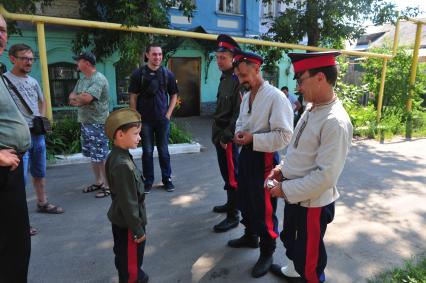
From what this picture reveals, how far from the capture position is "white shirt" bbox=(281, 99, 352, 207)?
74.4 inches

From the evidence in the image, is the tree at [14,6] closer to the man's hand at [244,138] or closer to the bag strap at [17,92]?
the bag strap at [17,92]

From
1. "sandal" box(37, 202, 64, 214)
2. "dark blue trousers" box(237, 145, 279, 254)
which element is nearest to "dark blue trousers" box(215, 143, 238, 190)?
"dark blue trousers" box(237, 145, 279, 254)

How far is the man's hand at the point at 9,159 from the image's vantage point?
6.16 ft

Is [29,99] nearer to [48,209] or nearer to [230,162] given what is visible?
[48,209]

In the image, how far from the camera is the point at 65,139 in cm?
624

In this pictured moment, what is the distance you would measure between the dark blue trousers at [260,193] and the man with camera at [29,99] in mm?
1972

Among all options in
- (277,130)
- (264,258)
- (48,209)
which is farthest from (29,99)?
(264,258)

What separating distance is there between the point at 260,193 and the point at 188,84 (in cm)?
984

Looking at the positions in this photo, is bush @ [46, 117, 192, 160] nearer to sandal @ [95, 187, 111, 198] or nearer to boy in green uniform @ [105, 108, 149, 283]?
sandal @ [95, 187, 111, 198]

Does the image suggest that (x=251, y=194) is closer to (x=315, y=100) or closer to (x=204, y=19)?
(x=315, y=100)

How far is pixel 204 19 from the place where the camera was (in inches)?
470

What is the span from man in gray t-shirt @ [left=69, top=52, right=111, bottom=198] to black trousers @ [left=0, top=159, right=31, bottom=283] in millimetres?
1989

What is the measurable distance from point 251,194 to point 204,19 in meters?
10.4

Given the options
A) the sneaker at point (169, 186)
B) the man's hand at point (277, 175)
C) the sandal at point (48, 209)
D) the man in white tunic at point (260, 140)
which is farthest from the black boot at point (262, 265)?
the sandal at point (48, 209)
